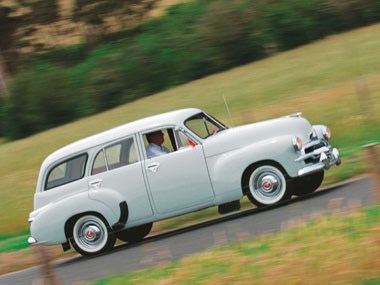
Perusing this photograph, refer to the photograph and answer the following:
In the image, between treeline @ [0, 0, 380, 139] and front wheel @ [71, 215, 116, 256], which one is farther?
treeline @ [0, 0, 380, 139]

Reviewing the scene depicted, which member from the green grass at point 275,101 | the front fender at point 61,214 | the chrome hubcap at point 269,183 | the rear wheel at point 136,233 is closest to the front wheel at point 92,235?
the front fender at point 61,214

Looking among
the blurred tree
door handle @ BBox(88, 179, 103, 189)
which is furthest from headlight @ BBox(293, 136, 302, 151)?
the blurred tree

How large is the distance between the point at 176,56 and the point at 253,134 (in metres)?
24.0

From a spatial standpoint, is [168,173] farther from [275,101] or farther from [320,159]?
[275,101]

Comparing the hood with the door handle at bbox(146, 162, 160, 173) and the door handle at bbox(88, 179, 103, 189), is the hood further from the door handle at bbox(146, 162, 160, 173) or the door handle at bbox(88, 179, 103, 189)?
the door handle at bbox(88, 179, 103, 189)

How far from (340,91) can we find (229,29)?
36.8 ft

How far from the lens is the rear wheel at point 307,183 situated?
13.9 meters

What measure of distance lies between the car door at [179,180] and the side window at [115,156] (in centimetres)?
35

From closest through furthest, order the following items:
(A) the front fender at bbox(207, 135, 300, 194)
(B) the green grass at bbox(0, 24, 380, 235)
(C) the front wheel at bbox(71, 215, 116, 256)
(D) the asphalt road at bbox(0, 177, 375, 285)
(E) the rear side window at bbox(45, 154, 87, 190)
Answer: (D) the asphalt road at bbox(0, 177, 375, 285) → (A) the front fender at bbox(207, 135, 300, 194) → (C) the front wheel at bbox(71, 215, 116, 256) → (E) the rear side window at bbox(45, 154, 87, 190) → (B) the green grass at bbox(0, 24, 380, 235)

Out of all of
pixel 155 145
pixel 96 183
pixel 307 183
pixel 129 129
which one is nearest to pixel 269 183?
pixel 307 183

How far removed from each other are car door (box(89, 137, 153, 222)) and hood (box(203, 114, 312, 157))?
3.65ft

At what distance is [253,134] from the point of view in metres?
13.2

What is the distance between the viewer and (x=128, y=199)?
13367 mm

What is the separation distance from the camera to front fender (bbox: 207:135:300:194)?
Answer: 1290 cm
